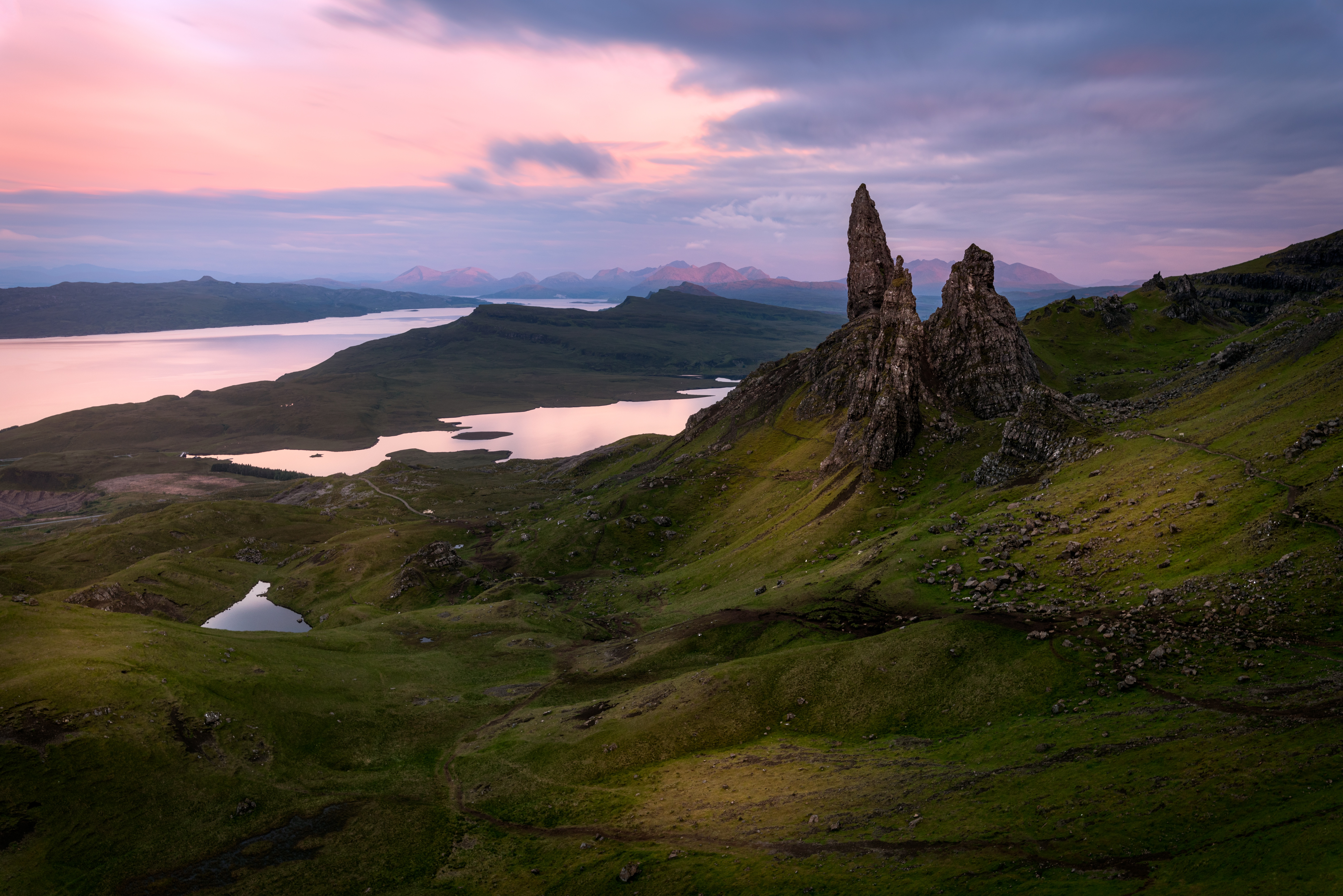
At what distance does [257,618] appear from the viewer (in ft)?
471

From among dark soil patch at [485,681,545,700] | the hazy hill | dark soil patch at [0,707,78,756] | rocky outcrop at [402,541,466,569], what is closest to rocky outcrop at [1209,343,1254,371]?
the hazy hill

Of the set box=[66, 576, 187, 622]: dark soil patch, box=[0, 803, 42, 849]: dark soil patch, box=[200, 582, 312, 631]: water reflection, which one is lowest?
box=[200, 582, 312, 631]: water reflection

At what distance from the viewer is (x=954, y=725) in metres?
60.4

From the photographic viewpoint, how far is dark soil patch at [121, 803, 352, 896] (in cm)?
5300

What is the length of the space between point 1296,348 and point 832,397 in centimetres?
9545

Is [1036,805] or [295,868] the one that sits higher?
[1036,805]

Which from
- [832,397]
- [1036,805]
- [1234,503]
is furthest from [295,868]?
[832,397]

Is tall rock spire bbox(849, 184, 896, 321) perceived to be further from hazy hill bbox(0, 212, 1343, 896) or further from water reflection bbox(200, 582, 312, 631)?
water reflection bbox(200, 582, 312, 631)

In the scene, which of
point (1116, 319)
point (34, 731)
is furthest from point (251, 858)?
point (1116, 319)

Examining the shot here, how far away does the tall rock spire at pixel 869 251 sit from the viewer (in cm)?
19412

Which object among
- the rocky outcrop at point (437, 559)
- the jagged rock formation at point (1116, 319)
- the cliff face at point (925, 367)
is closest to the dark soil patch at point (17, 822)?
the rocky outcrop at point (437, 559)

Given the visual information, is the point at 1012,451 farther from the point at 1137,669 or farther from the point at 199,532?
the point at 199,532

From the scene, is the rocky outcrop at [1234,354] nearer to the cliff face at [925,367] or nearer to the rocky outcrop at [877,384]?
the cliff face at [925,367]

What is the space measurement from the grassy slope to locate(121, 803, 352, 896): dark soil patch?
3.50 ft
